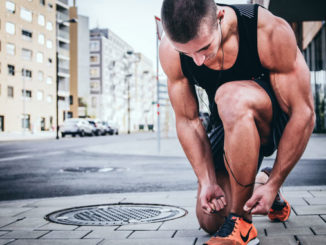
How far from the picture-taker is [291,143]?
242 cm

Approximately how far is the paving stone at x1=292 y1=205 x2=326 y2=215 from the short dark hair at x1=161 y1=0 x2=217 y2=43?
6.64ft

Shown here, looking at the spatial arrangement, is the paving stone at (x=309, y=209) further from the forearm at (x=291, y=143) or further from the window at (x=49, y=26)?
the window at (x=49, y=26)

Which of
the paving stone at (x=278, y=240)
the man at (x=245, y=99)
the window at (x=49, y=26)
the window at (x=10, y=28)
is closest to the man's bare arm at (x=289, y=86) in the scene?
the man at (x=245, y=99)

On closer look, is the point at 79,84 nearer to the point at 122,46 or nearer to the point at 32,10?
the point at 32,10

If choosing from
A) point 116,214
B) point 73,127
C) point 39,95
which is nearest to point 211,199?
point 116,214

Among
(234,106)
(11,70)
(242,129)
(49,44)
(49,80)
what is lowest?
(242,129)

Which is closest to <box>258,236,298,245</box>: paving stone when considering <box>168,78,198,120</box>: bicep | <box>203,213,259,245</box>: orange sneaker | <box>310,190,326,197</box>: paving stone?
<box>203,213,259,245</box>: orange sneaker

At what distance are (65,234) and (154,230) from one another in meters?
0.60

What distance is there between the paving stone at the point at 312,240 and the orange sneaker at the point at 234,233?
0.28 m

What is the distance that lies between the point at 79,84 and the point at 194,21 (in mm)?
70308

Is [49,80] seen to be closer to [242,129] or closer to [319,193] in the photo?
[319,193]

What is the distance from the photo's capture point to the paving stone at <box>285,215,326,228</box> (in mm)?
3018

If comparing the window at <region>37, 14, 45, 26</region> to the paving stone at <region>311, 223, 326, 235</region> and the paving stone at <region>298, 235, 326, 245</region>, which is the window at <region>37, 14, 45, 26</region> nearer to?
the paving stone at <region>311, 223, 326, 235</region>

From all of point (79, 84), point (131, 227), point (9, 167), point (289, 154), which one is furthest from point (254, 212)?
point (79, 84)
